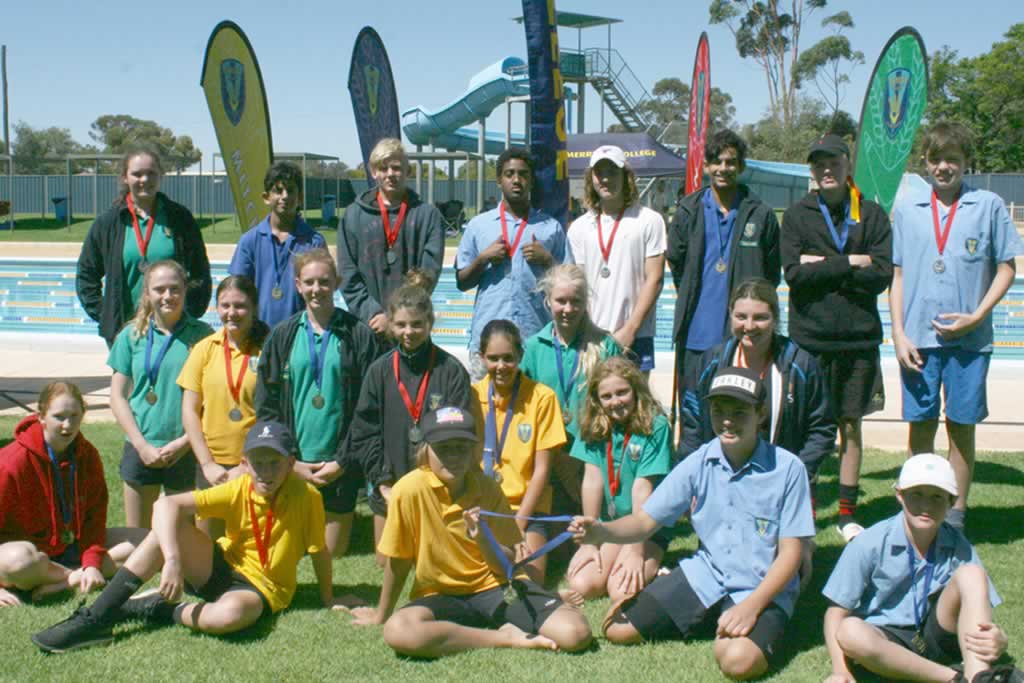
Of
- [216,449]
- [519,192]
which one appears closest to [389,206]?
[519,192]

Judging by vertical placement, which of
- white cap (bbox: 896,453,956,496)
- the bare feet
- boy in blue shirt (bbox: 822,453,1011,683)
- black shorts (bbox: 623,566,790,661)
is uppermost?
white cap (bbox: 896,453,956,496)

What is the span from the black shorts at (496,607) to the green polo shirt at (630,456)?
734 millimetres

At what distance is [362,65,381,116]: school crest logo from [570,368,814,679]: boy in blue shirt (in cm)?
694

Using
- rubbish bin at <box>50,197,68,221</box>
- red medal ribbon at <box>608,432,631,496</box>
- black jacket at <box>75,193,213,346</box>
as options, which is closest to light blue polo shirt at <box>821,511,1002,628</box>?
red medal ribbon at <box>608,432,631,496</box>

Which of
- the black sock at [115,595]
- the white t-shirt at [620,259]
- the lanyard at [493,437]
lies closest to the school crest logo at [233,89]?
the white t-shirt at [620,259]

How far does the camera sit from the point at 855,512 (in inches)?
→ 232

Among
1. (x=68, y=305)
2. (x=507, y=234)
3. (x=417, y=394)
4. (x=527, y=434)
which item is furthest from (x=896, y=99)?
(x=68, y=305)

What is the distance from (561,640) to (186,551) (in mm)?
1582

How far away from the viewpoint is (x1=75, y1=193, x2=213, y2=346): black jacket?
6.00 metres

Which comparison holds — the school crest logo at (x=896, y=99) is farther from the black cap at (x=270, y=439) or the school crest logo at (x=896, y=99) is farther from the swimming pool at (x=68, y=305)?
the black cap at (x=270, y=439)

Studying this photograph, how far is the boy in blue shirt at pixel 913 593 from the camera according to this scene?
12.1ft

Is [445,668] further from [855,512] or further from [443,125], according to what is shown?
[443,125]

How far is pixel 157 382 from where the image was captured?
17.8 feet

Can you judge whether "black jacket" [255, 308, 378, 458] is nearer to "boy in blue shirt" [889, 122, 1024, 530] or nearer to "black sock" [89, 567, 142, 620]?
"black sock" [89, 567, 142, 620]
